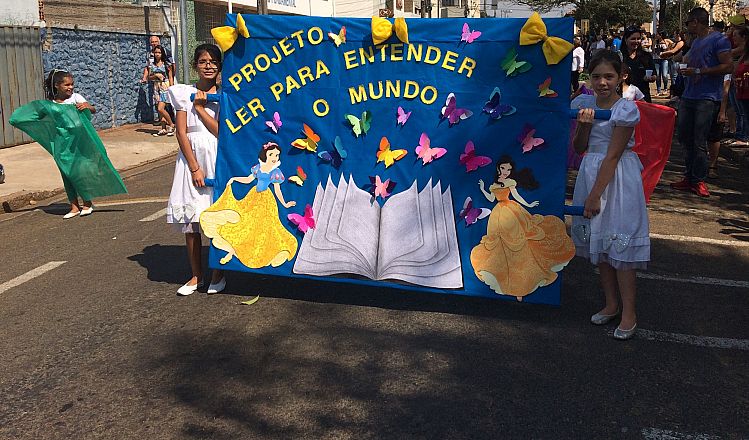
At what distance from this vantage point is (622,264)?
4.74 m

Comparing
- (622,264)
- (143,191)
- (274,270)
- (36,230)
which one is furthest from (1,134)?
(622,264)

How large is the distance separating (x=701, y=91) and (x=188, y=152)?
649 cm

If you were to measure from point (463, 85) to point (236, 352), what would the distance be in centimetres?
218

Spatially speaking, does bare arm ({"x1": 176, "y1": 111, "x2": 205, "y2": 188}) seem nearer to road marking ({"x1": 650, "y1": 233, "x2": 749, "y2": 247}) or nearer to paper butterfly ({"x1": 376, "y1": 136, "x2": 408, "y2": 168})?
paper butterfly ({"x1": 376, "y1": 136, "x2": 408, "y2": 168})

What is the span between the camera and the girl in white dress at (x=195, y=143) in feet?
18.4

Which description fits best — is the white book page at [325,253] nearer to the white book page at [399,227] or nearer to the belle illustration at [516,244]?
the white book page at [399,227]

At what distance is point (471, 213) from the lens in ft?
17.0

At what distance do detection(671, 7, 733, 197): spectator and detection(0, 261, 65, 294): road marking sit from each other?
7115mm

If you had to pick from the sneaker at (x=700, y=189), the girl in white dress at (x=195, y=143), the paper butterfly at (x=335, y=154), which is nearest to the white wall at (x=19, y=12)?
the girl in white dress at (x=195, y=143)

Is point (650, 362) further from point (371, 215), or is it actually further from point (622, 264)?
point (371, 215)

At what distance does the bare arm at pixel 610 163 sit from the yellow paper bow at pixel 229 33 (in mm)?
2524

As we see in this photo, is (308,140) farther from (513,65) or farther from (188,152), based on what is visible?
(513,65)

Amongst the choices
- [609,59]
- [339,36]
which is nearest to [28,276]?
[339,36]

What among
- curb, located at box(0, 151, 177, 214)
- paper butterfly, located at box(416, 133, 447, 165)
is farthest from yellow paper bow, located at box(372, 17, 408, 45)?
curb, located at box(0, 151, 177, 214)
